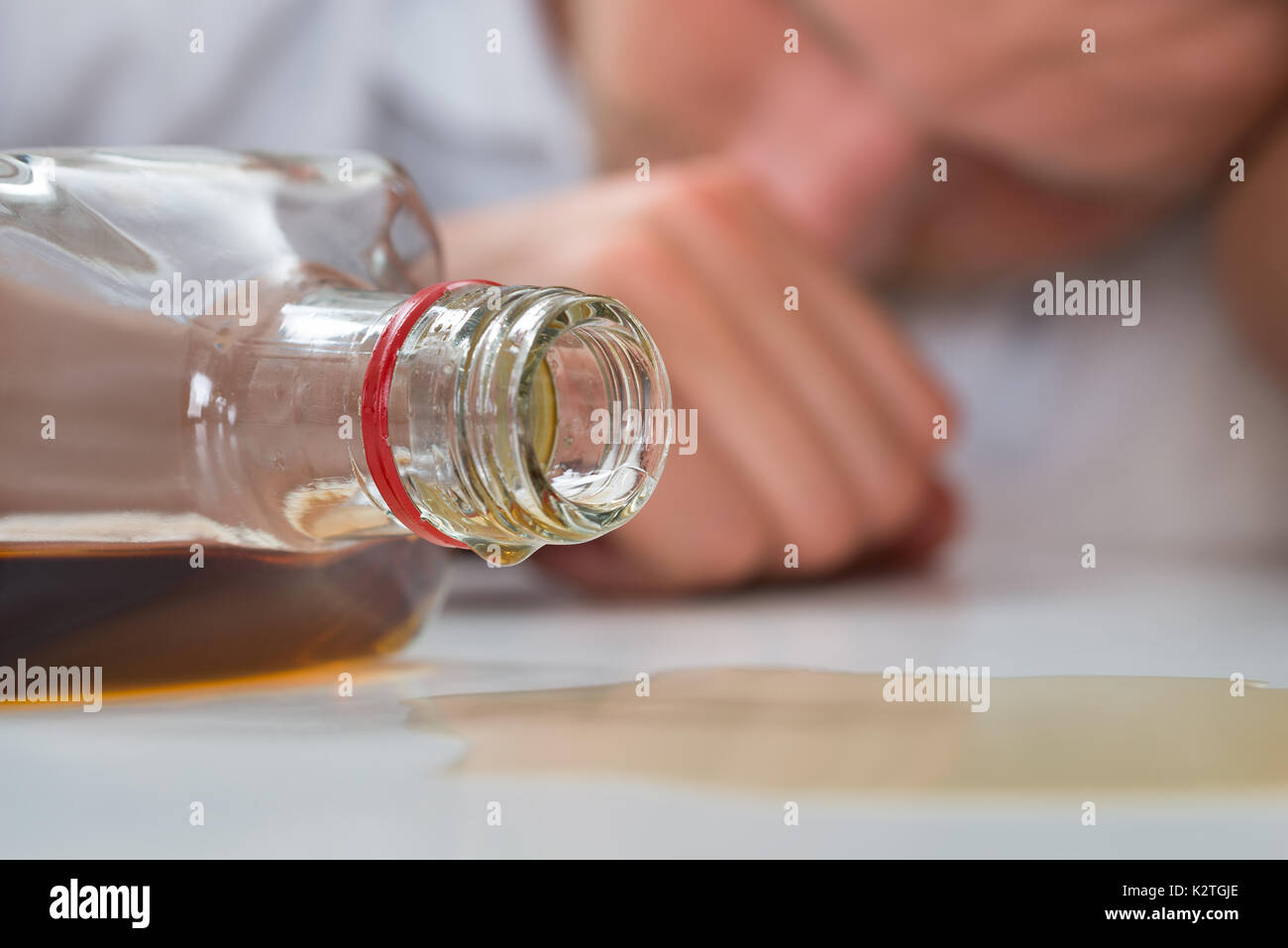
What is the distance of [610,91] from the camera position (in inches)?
25.2

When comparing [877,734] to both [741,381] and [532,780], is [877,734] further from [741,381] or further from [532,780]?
[741,381]

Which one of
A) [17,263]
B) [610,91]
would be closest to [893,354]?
[610,91]

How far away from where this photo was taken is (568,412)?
9.6 inches

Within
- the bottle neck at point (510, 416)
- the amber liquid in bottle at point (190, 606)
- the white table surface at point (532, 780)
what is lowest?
the white table surface at point (532, 780)

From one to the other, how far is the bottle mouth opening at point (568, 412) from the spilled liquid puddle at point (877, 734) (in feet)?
0.13

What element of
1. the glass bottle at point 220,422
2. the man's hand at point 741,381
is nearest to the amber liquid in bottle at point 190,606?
the glass bottle at point 220,422

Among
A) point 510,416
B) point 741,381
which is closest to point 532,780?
point 510,416

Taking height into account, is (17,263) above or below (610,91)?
below

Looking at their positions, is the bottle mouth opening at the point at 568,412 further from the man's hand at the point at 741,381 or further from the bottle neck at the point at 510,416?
the man's hand at the point at 741,381

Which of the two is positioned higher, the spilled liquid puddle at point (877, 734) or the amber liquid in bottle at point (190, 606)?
the amber liquid in bottle at point (190, 606)

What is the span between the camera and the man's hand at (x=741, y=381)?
456 millimetres

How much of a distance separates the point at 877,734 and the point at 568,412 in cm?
8
